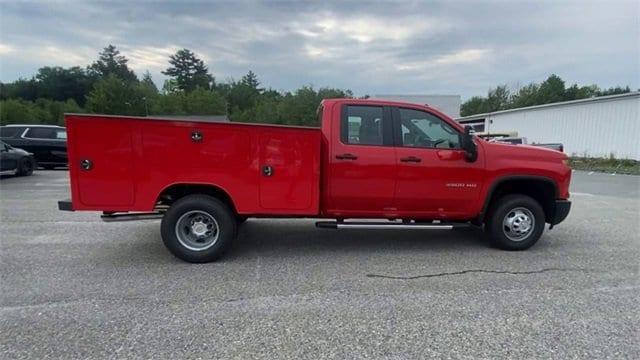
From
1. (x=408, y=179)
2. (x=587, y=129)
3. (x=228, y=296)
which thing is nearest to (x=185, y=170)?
(x=228, y=296)

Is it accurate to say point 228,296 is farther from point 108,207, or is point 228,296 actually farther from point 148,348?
point 108,207

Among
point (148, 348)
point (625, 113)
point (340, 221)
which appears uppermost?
point (625, 113)

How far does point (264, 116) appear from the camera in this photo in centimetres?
5809

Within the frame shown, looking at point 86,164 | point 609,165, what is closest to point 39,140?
point 86,164

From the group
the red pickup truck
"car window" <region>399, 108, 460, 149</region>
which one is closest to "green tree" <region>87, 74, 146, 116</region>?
the red pickup truck

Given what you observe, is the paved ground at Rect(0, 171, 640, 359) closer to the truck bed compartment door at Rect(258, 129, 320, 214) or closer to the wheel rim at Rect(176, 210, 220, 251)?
the wheel rim at Rect(176, 210, 220, 251)

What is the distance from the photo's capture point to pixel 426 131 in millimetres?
5586

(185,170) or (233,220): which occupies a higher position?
(185,170)

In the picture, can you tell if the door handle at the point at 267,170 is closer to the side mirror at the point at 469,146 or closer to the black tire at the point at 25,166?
the side mirror at the point at 469,146

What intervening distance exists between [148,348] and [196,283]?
134 centimetres

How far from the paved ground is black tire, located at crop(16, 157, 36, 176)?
9077mm

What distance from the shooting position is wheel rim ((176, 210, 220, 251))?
16.9 feet

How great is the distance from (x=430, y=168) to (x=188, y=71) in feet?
319

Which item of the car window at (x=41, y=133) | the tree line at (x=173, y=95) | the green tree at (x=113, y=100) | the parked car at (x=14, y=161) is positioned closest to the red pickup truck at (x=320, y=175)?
the parked car at (x=14, y=161)
